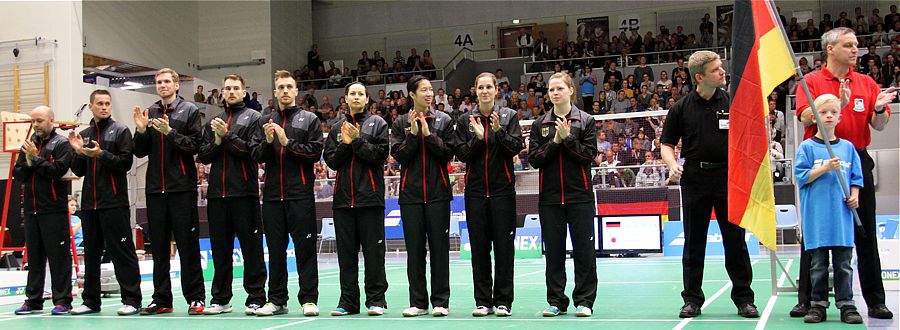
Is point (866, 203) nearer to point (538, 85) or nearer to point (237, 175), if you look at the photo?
point (237, 175)

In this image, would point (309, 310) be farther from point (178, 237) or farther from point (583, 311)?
point (583, 311)

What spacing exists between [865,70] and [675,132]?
23.5m

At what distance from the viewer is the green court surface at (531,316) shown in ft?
23.3

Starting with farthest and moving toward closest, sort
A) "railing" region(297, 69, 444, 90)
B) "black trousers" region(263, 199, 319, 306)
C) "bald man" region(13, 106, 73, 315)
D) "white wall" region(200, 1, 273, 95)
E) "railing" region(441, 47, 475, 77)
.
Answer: "railing" region(441, 47, 475, 77), "white wall" region(200, 1, 273, 95), "railing" region(297, 69, 444, 90), "bald man" region(13, 106, 73, 315), "black trousers" region(263, 199, 319, 306)

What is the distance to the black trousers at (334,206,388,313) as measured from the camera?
8367mm

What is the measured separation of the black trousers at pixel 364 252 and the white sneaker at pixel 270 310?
643 millimetres

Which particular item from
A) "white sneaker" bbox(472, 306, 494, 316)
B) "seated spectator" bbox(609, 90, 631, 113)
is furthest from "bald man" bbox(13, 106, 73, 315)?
"seated spectator" bbox(609, 90, 631, 113)

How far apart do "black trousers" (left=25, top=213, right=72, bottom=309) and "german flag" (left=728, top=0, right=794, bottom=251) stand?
6.89m

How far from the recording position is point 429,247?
8.21m

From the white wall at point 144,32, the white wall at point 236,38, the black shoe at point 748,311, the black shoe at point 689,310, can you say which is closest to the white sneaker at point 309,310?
the black shoe at point 689,310

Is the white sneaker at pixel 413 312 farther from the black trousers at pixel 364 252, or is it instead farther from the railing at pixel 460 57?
the railing at pixel 460 57

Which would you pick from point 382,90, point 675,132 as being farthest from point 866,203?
point 382,90

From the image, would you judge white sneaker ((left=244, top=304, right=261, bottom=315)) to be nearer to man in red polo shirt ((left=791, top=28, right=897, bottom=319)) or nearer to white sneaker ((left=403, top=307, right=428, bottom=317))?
white sneaker ((left=403, top=307, right=428, bottom=317))

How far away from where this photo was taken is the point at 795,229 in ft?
69.6
